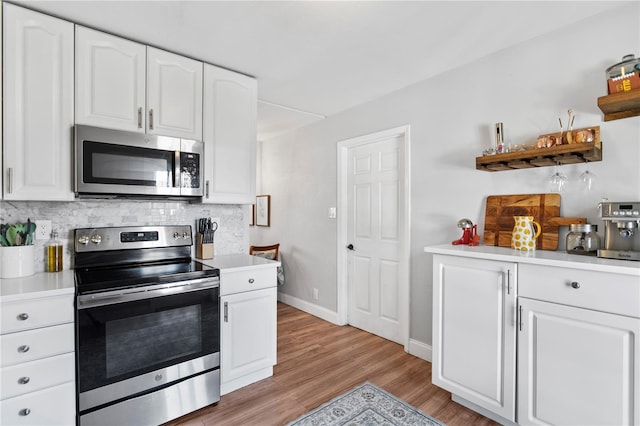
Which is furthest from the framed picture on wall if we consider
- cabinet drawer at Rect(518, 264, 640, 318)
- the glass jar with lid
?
the glass jar with lid

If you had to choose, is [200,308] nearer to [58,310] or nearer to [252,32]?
[58,310]

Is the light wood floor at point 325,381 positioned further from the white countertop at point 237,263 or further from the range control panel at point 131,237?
the range control panel at point 131,237

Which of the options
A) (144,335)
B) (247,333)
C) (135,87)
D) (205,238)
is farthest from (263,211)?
(144,335)

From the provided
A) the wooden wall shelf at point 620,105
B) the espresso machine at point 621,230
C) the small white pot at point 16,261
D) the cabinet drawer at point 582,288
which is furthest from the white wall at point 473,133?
the small white pot at point 16,261

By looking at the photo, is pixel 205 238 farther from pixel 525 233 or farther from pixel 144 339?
pixel 525 233

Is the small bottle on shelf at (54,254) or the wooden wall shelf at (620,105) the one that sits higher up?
the wooden wall shelf at (620,105)

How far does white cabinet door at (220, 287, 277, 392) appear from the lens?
7.23ft

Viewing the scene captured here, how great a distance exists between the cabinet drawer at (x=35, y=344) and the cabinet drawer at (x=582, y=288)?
8.06ft

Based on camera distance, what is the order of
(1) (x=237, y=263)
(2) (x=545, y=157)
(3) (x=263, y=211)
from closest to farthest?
1. (2) (x=545, y=157)
2. (1) (x=237, y=263)
3. (3) (x=263, y=211)

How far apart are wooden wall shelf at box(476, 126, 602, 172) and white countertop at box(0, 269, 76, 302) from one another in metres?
2.62

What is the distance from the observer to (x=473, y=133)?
246 centimetres

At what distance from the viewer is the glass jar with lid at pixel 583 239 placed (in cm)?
180

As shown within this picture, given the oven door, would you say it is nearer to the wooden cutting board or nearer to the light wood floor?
the light wood floor

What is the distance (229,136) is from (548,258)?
2285 mm
